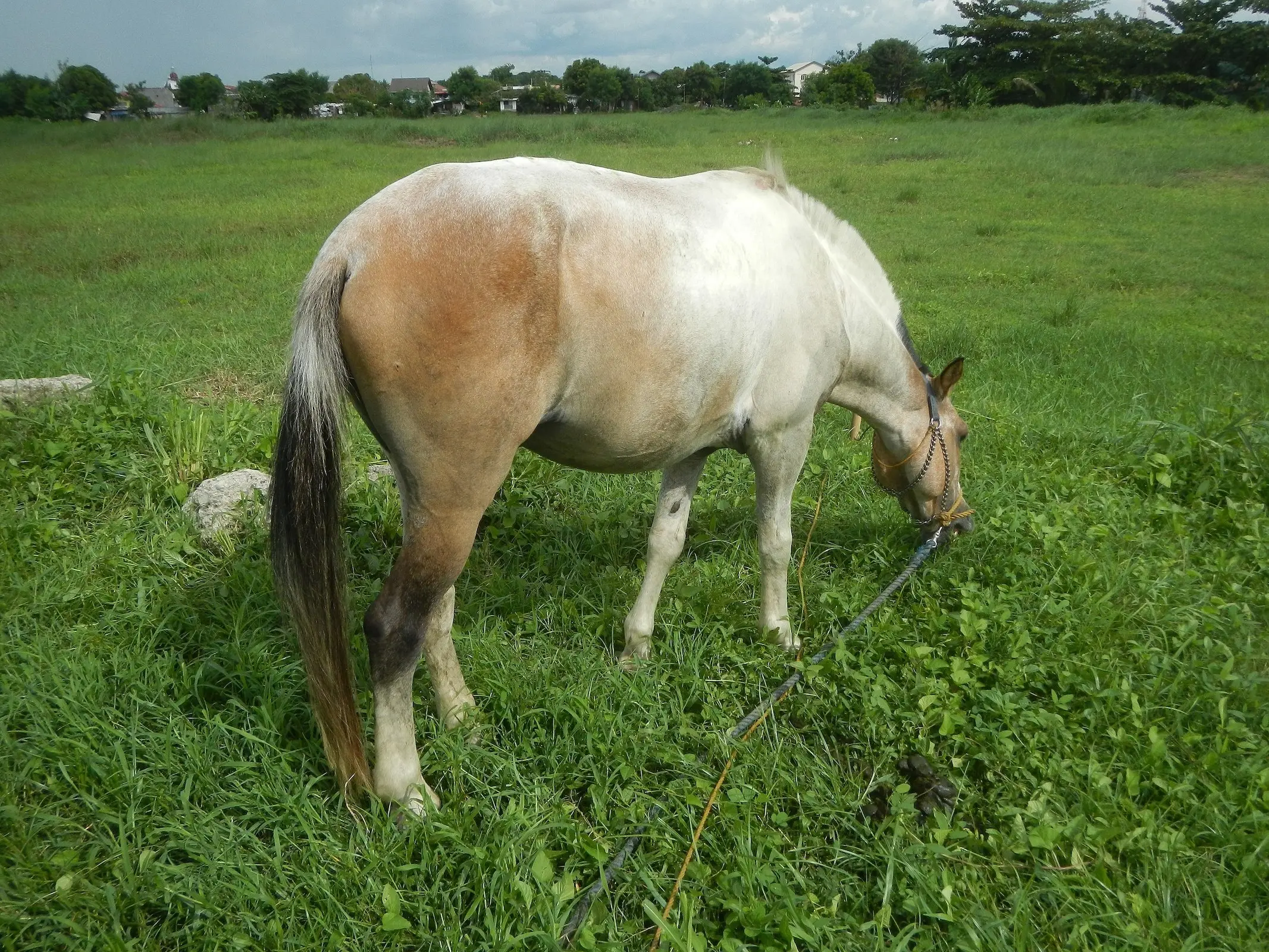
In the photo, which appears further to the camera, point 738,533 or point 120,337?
point 120,337

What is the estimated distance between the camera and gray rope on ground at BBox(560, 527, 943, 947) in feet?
8.04

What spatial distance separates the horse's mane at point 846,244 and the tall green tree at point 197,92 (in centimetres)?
2893

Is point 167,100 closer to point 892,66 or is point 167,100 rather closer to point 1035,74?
point 1035,74

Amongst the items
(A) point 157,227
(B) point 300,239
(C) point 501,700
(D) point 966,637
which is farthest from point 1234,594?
(A) point 157,227

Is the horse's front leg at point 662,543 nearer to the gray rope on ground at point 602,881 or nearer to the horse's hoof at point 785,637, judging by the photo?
the horse's hoof at point 785,637

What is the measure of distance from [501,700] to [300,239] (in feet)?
34.1

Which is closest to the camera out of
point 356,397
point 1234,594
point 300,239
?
point 356,397

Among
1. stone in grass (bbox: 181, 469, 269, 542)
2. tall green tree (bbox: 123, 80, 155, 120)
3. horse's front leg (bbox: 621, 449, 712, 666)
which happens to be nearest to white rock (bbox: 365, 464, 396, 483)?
stone in grass (bbox: 181, 469, 269, 542)

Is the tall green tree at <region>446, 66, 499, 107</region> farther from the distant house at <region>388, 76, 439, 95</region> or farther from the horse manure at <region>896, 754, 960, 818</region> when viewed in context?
the horse manure at <region>896, 754, 960, 818</region>

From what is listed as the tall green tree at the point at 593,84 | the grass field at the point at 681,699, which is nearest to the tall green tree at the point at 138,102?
the grass field at the point at 681,699

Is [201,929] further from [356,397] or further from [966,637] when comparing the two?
[966,637]

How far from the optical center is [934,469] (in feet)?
13.7

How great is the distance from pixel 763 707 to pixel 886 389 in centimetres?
160

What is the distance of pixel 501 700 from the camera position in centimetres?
321
